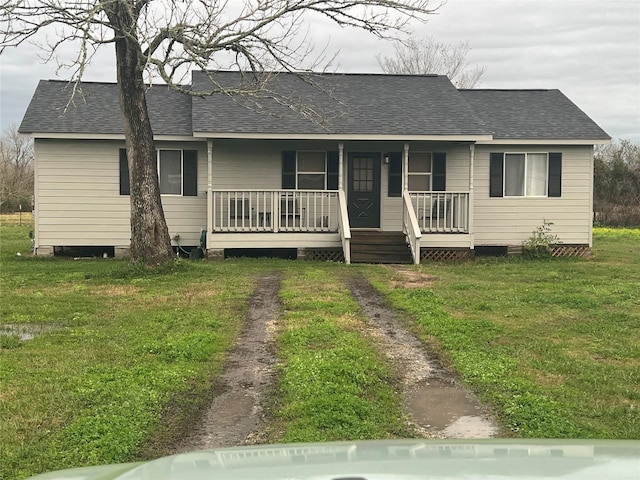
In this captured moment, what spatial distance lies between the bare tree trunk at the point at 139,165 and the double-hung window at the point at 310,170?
16.0ft

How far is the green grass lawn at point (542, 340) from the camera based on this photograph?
5.22m

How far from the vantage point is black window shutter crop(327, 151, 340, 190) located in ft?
59.1

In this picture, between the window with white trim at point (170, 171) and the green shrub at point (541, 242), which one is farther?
the green shrub at point (541, 242)

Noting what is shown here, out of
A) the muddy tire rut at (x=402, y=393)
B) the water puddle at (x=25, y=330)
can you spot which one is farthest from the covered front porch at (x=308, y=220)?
the water puddle at (x=25, y=330)

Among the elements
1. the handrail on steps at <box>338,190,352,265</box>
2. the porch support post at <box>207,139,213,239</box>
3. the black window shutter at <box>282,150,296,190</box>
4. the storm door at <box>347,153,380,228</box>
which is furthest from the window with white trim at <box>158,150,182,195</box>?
the storm door at <box>347,153,380,228</box>

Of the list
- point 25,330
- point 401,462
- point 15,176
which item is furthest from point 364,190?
point 15,176

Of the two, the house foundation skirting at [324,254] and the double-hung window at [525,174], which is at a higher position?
the double-hung window at [525,174]

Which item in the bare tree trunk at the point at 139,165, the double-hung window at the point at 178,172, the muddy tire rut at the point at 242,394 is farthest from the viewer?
the double-hung window at the point at 178,172

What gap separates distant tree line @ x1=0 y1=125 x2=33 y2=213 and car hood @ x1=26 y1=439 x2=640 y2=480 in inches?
1338

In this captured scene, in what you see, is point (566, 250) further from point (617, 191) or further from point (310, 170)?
point (617, 191)

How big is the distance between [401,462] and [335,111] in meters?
16.4

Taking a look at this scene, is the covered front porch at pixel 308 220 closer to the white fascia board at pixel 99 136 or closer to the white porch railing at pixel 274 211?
the white porch railing at pixel 274 211

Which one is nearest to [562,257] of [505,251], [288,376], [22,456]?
[505,251]

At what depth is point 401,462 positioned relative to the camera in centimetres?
189
